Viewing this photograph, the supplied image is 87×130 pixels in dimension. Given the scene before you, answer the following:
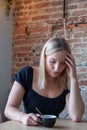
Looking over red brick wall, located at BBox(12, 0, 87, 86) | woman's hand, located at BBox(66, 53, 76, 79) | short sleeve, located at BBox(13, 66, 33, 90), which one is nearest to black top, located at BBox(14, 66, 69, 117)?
short sleeve, located at BBox(13, 66, 33, 90)

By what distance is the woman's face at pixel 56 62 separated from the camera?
6.09 ft

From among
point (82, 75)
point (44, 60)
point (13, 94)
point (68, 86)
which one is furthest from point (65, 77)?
point (82, 75)

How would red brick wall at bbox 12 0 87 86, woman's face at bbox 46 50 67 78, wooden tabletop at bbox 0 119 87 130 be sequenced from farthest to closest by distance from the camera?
red brick wall at bbox 12 0 87 86, woman's face at bbox 46 50 67 78, wooden tabletop at bbox 0 119 87 130

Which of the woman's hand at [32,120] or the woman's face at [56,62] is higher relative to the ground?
the woman's face at [56,62]

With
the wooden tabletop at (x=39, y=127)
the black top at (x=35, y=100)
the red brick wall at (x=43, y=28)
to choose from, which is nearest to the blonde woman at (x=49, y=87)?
the black top at (x=35, y=100)

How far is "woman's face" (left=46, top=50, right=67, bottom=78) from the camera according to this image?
1.86m

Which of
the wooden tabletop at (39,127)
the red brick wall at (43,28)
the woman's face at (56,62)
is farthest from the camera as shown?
the red brick wall at (43,28)

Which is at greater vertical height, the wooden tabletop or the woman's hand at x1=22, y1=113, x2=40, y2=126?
the woman's hand at x1=22, y1=113, x2=40, y2=126

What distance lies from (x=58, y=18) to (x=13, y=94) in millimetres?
2010

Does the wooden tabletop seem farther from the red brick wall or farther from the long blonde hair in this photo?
the red brick wall

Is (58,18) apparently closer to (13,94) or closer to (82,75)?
(82,75)

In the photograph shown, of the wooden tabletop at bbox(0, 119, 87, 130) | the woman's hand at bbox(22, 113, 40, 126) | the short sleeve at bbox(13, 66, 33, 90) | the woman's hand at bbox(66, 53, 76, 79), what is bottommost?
the wooden tabletop at bbox(0, 119, 87, 130)

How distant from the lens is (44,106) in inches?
74.9

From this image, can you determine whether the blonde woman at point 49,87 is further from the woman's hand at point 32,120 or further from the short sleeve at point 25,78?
the woman's hand at point 32,120
